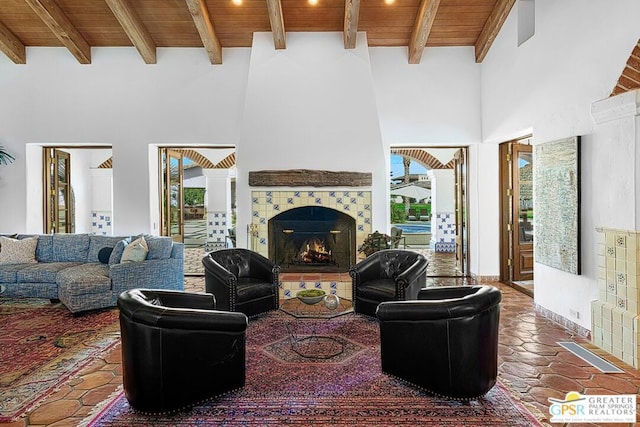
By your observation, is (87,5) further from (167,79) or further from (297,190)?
(297,190)

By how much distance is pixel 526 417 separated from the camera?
2.72m

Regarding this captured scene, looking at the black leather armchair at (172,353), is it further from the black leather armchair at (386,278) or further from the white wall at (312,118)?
the white wall at (312,118)

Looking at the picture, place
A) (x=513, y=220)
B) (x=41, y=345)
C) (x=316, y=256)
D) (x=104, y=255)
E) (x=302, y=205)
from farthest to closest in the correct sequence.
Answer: (x=513, y=220) < (x=316, y=256) < (x=302, y=205) < (x=104, y=255) < (x=41, y=345)

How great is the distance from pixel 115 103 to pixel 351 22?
166 inches

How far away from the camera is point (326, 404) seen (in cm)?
289

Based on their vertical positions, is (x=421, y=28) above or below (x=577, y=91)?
above

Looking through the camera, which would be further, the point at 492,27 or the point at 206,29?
the point at 492,27

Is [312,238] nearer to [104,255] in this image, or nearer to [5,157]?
[104,255]

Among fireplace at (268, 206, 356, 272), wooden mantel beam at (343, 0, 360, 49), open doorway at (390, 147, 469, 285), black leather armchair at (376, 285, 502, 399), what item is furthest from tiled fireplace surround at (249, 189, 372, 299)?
black leather armchair at (376, 285, 502, 399)

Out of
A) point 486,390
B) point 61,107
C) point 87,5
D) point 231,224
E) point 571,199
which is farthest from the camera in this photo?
point 231,224

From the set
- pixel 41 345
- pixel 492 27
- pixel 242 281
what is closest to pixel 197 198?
pixel 242 281

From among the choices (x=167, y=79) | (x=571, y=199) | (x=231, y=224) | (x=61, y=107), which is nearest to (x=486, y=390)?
(x=571, y=199)

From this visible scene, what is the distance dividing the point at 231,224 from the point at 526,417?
31.2ft

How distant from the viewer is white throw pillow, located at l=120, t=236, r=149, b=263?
17.9 ft
